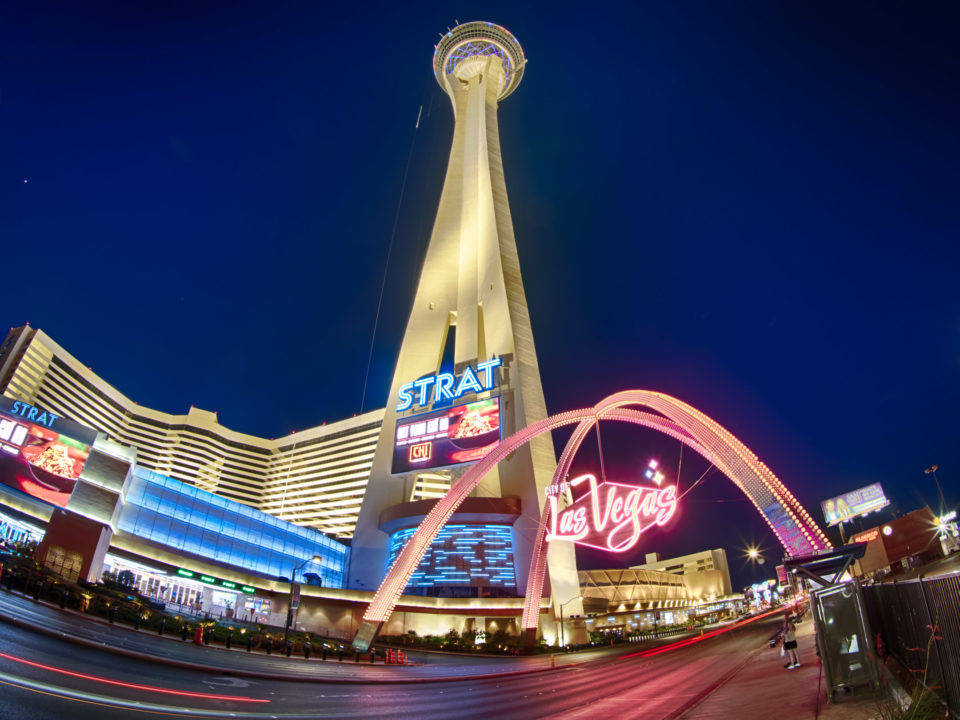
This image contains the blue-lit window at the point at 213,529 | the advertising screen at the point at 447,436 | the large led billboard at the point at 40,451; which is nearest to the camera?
the large led billboard at the point at 40,451

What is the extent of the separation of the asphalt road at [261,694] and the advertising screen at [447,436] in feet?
118

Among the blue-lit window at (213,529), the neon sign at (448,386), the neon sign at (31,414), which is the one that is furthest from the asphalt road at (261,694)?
the neon sign at (448,386)

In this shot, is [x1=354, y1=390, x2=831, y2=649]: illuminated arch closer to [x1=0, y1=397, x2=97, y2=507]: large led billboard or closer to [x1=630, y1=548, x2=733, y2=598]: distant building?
[x1=0, y1=397, x2=97, y2=507]: large led billboard

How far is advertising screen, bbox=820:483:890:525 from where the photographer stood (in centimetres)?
6794

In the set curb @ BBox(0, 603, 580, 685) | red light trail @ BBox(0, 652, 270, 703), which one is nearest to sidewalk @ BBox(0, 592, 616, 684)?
curb @ BBox(0, 603, 580, 685)

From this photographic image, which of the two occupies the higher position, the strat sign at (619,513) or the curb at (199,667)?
the strat sign at (619,513)

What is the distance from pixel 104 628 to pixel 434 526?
2328 cm

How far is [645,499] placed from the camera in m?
29.3

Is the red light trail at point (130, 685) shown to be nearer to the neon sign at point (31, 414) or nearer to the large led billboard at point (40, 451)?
the large led billboard at point (40, 451)

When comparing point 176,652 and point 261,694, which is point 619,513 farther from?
point 176,652

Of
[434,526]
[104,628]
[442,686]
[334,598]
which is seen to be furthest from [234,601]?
[442,686]

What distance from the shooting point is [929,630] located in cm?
820

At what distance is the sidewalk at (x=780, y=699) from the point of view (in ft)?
32.3

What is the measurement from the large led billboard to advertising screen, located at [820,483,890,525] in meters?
83.3
